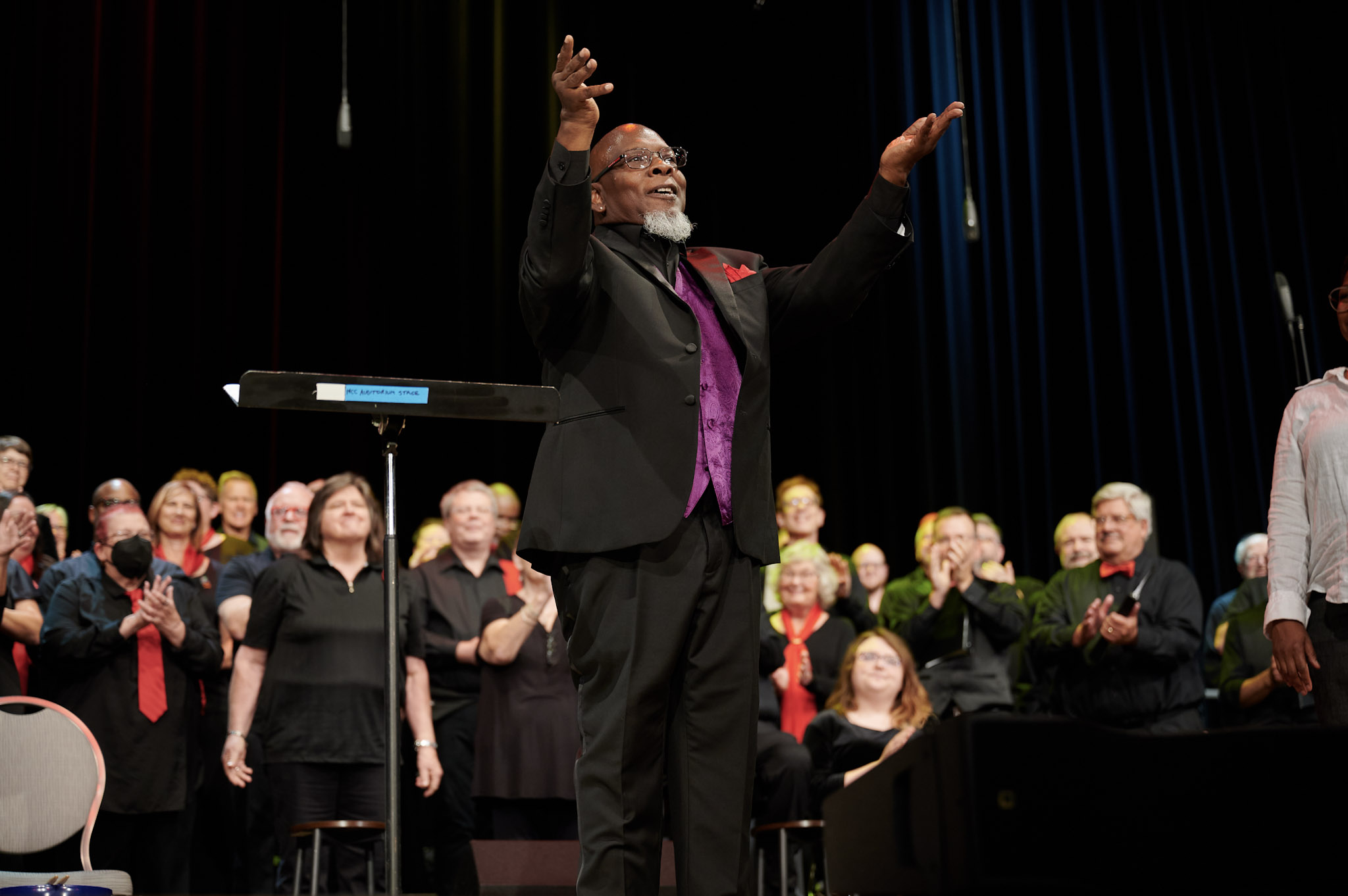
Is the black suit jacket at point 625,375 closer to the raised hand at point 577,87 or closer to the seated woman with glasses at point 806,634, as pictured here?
the raised hand at point 577,87

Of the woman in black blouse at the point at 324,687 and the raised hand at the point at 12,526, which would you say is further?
the woman in black blouse at the point at 324,687

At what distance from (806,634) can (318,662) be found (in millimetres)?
1730

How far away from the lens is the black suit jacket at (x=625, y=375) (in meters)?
1.87

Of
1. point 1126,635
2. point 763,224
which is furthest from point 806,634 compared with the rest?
point 763,224

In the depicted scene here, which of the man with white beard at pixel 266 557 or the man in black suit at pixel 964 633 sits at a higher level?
the man with white beard at pixel 266 557

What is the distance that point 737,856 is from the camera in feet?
5.98

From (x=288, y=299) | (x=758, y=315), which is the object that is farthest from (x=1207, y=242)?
(x=758, y=315)

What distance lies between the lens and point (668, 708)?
6.18 feet

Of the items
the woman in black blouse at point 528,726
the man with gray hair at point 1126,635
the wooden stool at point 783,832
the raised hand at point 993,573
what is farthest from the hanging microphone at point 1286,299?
the woman in black blouse at point 528,726

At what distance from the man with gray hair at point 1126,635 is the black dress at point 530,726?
65.6 inches

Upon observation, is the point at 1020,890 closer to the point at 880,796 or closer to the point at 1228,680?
the point at 880,796

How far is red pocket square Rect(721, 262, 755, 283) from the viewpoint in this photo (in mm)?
2141

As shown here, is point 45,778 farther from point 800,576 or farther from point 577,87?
point 800,576

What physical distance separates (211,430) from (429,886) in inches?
132
